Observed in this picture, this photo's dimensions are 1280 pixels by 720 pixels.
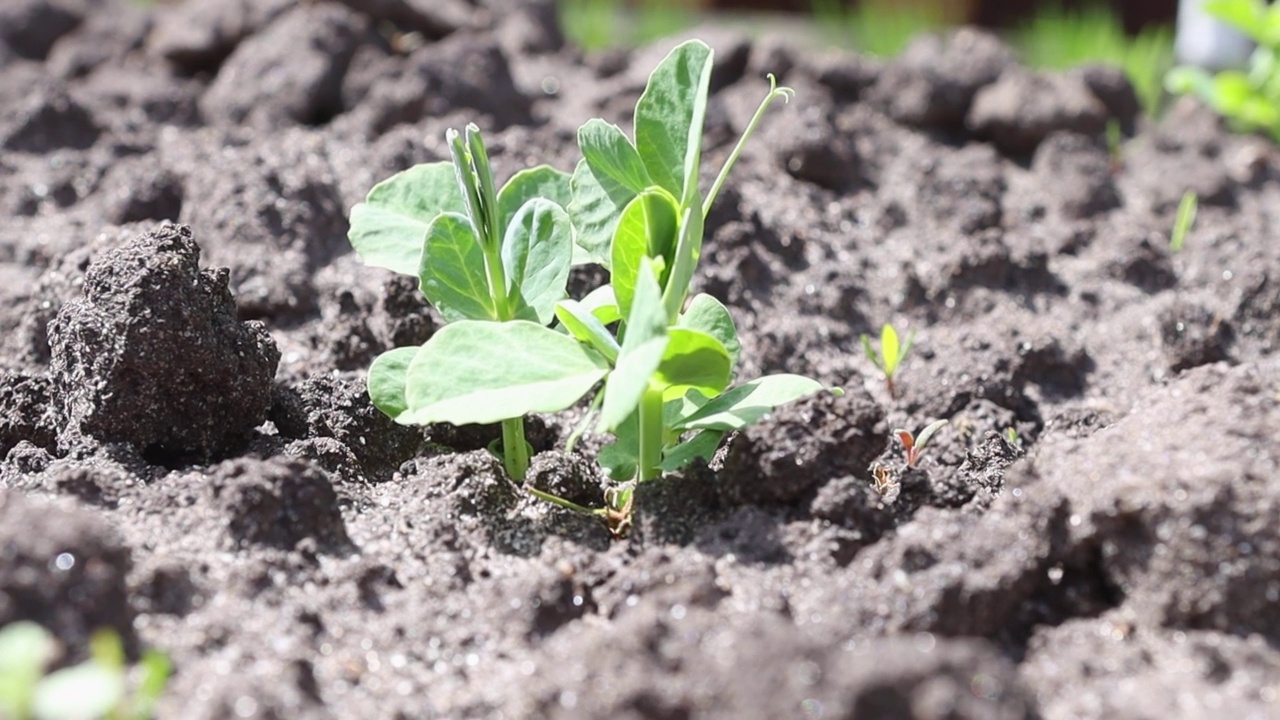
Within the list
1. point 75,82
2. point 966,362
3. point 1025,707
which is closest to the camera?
point 1025,707

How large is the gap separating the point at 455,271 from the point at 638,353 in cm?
34

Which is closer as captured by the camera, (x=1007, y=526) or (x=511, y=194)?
(x=1007, y=526)

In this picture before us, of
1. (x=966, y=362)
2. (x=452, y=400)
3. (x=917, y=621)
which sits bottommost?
(x=966, y=362)

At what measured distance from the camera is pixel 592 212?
1315mm

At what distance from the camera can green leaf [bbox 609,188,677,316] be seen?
1186 mm

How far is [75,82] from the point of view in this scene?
299 cm

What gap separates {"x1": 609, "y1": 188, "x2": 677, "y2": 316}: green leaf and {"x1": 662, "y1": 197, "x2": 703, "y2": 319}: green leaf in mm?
16

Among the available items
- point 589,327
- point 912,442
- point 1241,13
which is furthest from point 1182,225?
point 589,327

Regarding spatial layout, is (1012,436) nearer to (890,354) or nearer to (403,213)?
(890,354)

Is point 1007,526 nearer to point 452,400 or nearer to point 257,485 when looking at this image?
point 452,400

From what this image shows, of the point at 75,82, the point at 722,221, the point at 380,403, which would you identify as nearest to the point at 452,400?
the point at 380,403

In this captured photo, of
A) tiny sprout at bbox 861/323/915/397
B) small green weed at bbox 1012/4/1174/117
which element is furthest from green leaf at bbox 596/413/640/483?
small green weed at bbox 1012/4/1174/117

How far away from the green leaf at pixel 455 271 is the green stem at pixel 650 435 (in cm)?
20

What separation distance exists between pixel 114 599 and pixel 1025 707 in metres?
0.69
